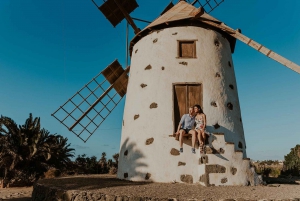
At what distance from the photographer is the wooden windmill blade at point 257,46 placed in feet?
22.3

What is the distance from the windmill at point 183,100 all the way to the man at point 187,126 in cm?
29

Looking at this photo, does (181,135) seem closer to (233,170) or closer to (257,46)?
(233,170)

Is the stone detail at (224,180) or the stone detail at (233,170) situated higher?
the stone detail at (233,170)

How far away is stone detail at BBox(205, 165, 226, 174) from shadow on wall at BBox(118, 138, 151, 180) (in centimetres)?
160

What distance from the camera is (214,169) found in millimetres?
5793

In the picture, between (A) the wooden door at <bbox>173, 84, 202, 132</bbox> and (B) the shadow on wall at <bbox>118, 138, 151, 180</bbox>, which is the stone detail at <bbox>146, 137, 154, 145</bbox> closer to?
(B) the shadow on wall at <bbox>118, 138, 151, 180</bbox>

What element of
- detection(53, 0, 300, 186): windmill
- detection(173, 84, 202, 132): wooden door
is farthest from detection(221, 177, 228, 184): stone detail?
detection(173, 84, 202, 132): wooden door

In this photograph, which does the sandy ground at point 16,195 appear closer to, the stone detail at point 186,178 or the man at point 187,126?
the stone detail at point 186,178

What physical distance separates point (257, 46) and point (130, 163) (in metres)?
5.19

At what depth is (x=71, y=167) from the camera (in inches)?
652

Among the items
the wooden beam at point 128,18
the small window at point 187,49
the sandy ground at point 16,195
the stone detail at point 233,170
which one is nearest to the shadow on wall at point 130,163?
the stone detail at point 233,170

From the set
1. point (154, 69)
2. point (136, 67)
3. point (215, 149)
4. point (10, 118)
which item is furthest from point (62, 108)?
point (215, 149)

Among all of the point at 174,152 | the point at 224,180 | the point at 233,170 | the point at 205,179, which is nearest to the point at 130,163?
the point at 174,152

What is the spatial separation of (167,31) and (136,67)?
5.22 feet
